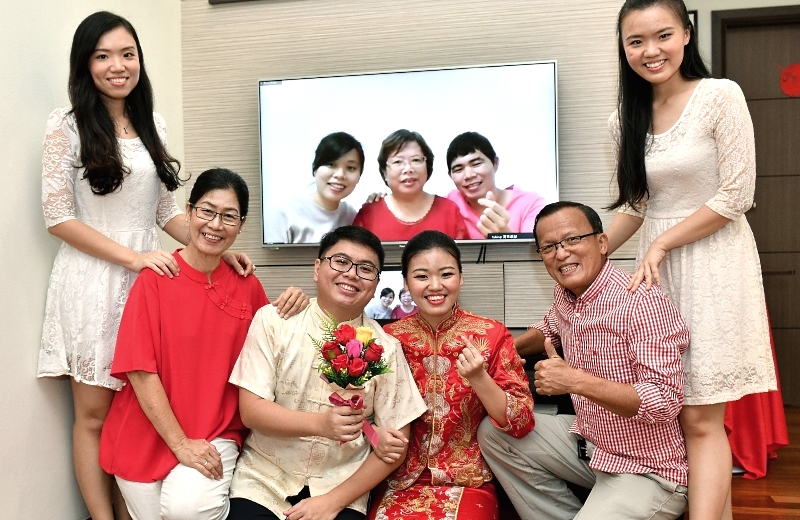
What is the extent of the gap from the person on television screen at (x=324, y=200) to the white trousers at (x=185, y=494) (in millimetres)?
1474

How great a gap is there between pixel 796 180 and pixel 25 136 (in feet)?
13.5

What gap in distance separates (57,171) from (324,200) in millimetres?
1377

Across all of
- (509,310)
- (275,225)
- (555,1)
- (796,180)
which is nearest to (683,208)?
(509,310)

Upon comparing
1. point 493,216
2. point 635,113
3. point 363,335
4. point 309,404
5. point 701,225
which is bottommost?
point 309,404

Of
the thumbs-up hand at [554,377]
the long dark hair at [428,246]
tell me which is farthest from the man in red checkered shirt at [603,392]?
the long dark hair at [428,246]

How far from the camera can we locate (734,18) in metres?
3.89

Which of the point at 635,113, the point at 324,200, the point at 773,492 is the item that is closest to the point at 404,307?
the point at 324,200

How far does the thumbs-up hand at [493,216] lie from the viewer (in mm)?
3078

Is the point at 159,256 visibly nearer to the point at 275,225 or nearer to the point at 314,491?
the point at 314,491

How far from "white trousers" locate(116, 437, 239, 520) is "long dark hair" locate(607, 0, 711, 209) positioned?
1403mm

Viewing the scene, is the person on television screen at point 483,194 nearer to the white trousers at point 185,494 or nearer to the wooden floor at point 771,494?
the wooden floor at point 771,494

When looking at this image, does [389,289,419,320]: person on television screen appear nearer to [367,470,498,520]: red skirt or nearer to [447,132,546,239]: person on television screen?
[447,132,546,239]: person on television screen

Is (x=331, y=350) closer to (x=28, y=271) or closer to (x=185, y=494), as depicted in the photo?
(x=185, y=494)

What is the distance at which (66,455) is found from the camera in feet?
7.41
